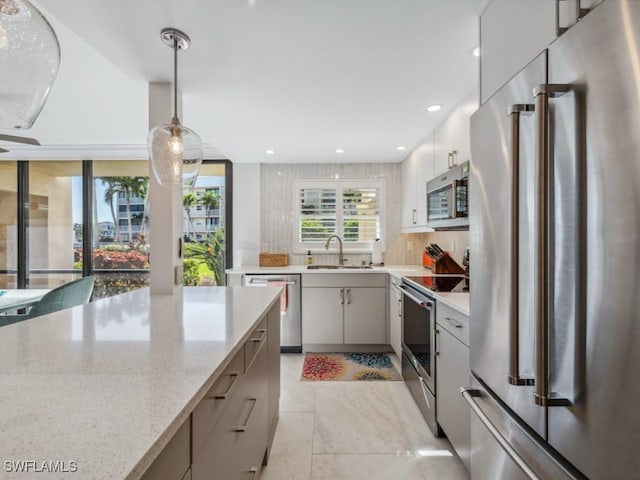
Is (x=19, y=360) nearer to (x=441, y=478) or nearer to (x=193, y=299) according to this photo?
(x=193, y=299)

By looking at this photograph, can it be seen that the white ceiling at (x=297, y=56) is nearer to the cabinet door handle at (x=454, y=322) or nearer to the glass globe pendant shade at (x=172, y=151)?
the glass globe pendant shade at (x=172, y=151)

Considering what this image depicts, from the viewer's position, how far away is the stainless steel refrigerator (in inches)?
23.6

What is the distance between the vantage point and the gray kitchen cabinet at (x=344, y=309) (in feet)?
11.6

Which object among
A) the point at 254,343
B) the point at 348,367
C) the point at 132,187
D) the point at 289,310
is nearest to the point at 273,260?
the point at 289,310

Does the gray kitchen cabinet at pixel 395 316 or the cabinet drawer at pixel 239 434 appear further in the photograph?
the gray kitchen cabinet at pixel 395 316

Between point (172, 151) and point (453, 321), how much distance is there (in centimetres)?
172

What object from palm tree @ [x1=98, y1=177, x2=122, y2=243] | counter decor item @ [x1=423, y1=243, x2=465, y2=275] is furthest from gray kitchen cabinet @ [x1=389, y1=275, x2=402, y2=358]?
palm tree @ [x1=98, y1=177, x2=122, y2=243]

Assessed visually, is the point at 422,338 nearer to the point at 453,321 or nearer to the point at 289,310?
the point at 453,321

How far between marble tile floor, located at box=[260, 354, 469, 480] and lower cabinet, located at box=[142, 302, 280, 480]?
20 cm

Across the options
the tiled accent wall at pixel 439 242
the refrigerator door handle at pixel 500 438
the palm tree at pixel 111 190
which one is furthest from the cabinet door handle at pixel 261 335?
the palm tree at pixel 111 190

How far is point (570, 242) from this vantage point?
0.72m

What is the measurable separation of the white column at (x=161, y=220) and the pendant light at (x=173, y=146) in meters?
0.43

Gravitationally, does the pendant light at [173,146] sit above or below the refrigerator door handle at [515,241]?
above

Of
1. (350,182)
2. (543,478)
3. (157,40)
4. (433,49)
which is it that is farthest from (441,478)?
(350,182)
